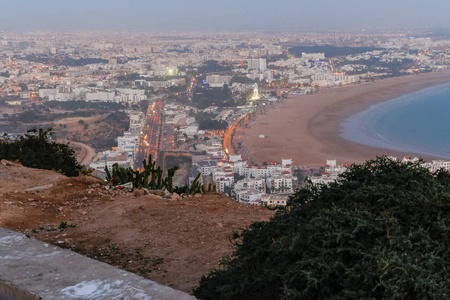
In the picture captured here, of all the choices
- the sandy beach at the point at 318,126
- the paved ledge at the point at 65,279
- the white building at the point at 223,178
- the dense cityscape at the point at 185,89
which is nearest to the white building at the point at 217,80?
the dense cityscape at the point at 185,89

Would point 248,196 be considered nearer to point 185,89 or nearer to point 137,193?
point 137,193

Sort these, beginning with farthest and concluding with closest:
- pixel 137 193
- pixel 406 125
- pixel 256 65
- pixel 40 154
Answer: pixel 256 65
pixel 406 125
pixel 40 154
pixel 137 193

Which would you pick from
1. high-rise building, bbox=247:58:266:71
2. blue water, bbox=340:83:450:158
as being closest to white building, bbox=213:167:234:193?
blue water, bbox=340:83:450:158

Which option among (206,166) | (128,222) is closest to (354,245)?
(128,222)

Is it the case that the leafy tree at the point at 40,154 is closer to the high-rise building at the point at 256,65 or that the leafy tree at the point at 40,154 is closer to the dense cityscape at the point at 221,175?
the dense cityscape at the point at 221,175

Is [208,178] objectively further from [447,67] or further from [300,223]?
[447,67]

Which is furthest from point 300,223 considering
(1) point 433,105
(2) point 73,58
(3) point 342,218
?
(2) point 73,58
